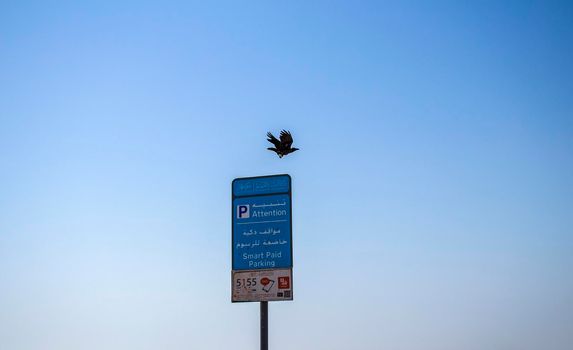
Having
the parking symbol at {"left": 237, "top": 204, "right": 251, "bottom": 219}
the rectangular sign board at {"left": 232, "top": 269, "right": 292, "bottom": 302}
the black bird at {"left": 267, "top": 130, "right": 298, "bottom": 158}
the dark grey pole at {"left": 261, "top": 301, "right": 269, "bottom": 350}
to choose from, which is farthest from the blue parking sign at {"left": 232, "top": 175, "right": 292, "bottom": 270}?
the black bird at {"left": 267, "top": 130, "right": 298, "bottom": 158}

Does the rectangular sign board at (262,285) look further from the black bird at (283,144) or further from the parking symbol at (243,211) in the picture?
the black bird at (283,144)

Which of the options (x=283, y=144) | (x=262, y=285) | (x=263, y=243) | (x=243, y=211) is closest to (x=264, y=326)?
(x=262, y=285)

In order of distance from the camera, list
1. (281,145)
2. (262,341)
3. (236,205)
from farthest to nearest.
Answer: (281,145) → (236,205) → (262,341)

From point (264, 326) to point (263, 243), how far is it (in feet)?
5.17

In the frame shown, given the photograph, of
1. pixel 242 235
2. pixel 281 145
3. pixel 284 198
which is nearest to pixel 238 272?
pixel 242 235

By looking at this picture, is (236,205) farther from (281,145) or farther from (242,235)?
(281,145)

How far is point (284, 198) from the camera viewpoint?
14.2 meters

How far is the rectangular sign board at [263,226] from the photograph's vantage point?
1389 centimetres

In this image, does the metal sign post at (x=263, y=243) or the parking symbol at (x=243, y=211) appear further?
the parking symbol at (x=243, y=211)

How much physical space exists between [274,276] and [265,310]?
655 millimetres

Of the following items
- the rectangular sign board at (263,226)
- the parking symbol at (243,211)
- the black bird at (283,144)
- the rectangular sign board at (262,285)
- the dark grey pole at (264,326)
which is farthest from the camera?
the black bird at (283,144)

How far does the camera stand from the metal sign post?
45.0ft

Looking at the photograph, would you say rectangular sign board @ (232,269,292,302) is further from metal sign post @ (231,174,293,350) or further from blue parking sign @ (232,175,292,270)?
blue parking sign @ (232,175,292,270)

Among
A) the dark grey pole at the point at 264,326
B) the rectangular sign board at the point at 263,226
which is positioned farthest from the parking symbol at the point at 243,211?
the dark grey pole at the point at 264,326
